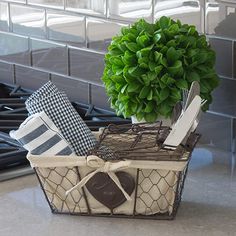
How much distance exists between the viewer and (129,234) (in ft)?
3.46

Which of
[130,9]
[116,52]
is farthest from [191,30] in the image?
[130,9]

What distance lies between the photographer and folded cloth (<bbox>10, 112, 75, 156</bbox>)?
3.71ft

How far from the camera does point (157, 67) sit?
1.25 meters

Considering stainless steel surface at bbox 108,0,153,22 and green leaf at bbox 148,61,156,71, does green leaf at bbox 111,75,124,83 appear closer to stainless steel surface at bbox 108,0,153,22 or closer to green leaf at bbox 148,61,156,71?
green leaf at bbox 148,61,156,71

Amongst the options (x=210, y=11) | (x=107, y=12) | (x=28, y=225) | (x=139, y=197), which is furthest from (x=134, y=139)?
(x=107, y=12)

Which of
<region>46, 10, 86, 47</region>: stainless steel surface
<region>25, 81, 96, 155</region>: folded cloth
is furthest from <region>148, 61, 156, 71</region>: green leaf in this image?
<region>46, 10, 86, 47</region>: stainless steel surface

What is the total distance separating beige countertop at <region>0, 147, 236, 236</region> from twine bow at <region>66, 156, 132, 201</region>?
6 cm

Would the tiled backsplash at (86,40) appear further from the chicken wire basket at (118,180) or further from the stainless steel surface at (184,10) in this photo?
the chicken wire basket at (118,180)

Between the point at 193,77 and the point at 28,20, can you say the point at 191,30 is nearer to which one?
the point at 193,77

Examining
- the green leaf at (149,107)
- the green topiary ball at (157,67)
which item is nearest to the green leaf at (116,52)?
the green topiary ball at (157,67)

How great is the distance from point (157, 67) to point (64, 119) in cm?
18

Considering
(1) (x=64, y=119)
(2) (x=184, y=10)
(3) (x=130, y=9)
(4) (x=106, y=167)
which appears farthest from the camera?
(3) (x=130, y=9)

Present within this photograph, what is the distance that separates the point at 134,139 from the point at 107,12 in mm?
498

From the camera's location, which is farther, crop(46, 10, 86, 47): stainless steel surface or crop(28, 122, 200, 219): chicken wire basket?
crop(46, 10, 86, 47): stainless steel surface
